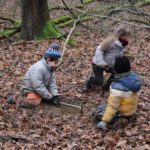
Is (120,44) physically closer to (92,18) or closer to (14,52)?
(14,52)

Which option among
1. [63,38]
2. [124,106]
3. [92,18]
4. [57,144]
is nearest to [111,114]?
[124,106]

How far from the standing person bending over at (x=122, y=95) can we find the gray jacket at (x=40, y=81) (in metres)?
1.55

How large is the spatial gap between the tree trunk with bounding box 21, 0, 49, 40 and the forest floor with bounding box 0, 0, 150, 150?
1.44 m

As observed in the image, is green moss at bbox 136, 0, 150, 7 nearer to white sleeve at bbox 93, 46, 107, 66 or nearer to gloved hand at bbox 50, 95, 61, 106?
white sleeve at bbox 93, 46, 107, 66

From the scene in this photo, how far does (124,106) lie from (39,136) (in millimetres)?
1514

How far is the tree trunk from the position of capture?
41.5 feet

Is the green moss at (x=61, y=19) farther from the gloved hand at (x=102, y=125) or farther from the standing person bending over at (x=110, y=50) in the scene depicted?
the gloved hand at (x=102, y=125)

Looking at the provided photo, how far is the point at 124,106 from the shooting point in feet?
21.8

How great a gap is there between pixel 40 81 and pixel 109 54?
1.64 m

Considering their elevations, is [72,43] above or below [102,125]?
above

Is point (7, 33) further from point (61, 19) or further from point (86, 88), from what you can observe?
point (86, 88)

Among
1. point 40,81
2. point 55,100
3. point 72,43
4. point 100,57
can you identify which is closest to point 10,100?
point 40,81

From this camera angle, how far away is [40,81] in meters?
7.68

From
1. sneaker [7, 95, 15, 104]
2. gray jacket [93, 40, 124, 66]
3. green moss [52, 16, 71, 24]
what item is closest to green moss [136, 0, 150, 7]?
green moss [52, 16, 71, 24]
